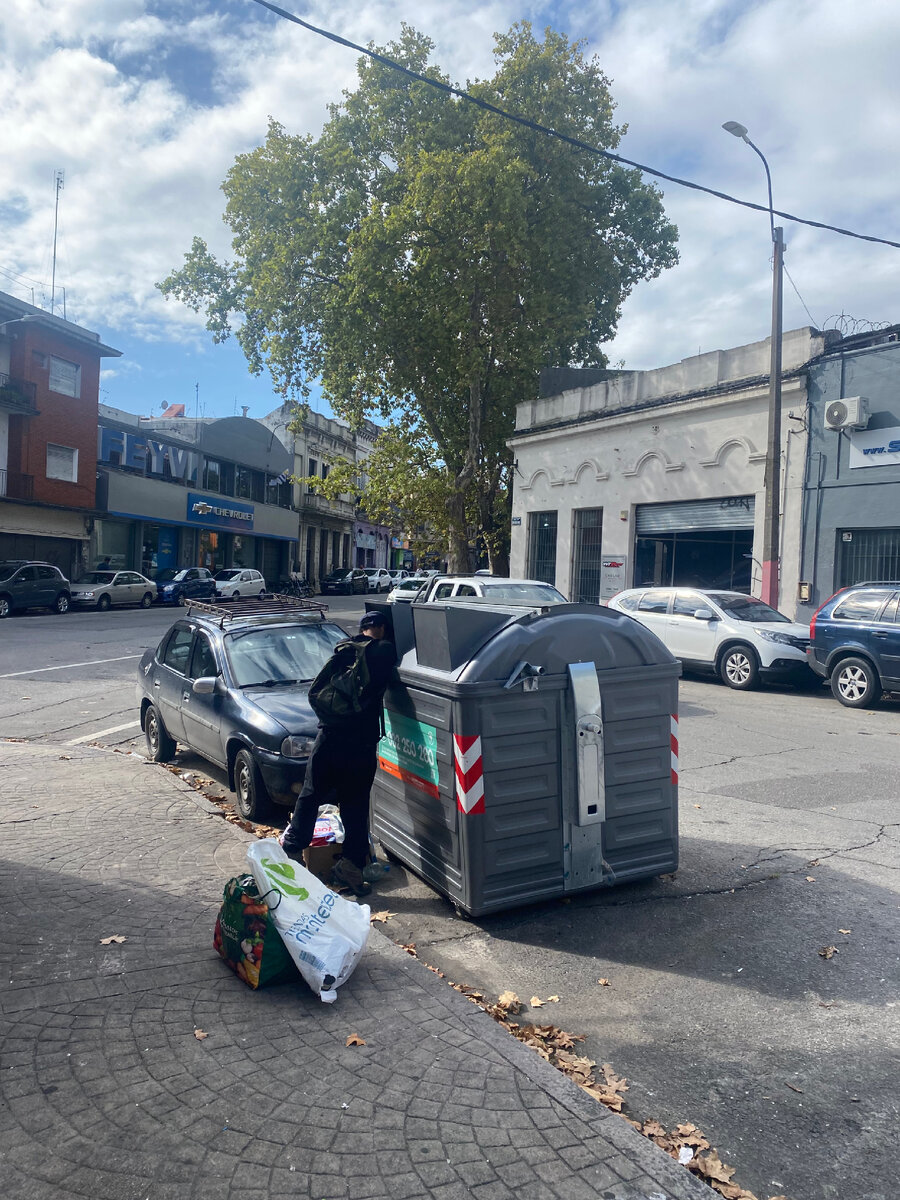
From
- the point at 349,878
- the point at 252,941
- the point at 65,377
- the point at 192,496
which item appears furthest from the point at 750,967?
the point at 192,496

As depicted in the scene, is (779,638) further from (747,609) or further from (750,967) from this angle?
(750,967)

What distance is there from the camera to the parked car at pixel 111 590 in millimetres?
29969

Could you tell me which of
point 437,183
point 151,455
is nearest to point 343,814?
point 437,183

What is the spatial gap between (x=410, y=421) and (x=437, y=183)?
8.20 m

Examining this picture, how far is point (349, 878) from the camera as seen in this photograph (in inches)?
198

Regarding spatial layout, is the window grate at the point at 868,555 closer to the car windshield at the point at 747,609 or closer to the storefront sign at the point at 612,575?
the car windshield at the point at 747,609

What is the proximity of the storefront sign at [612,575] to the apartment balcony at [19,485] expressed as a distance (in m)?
22.4

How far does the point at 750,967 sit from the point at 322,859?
2.48 m

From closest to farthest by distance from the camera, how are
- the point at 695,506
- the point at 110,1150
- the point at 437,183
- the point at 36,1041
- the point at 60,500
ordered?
the point at 110,1150
the point at 36,1041
the point at 695,506
the point at 437,183
the point at 60,500

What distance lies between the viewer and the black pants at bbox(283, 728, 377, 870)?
16.4 ft

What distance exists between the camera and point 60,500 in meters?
34.0

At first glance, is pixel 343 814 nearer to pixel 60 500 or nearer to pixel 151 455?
pixel 60 500

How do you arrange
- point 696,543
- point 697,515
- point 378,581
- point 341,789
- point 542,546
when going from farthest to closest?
point 378,581, point 542,546, point 696,543, point 697,515, point 341,789

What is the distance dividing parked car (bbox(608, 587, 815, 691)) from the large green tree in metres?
12.6
